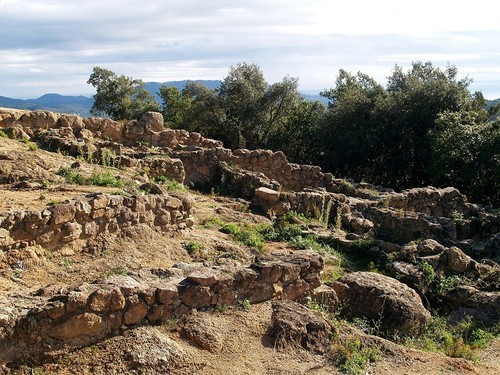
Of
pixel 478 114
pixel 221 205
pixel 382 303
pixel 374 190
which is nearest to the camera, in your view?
pixel 382 303

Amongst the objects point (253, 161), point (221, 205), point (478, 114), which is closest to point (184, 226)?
point (221, 205)

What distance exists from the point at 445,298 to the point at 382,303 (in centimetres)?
224

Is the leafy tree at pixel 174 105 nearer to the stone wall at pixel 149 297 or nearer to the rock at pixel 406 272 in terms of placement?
the rock at pixel 406 272

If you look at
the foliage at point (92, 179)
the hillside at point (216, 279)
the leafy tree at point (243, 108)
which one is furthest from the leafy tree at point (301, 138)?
the foliage at point (92, 179)

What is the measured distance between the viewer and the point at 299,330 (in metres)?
7.64

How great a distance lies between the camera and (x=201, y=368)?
6637 mm

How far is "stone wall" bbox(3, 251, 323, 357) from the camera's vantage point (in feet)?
20.5

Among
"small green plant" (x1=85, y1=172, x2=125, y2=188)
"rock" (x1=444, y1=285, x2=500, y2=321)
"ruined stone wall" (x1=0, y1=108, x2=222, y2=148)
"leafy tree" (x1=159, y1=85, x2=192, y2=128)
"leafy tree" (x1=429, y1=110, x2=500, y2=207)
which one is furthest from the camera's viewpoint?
"leafy tree" (x1=159, y1=85, x2=192, y2=128)

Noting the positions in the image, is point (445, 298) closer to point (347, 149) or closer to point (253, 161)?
point (253, 161)

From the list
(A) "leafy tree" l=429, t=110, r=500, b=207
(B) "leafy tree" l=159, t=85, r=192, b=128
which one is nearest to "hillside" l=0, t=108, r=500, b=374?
(A) "leafy tree" l=429, t=110, r=500, b=207

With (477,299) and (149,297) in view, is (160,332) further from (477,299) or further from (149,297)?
(477,299)

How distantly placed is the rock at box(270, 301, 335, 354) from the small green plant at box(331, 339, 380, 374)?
20 cm

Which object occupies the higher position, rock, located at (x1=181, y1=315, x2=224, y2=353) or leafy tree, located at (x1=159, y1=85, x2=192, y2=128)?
leafy tree, located at (x1=159, y1=85, x2=192, y2=128)

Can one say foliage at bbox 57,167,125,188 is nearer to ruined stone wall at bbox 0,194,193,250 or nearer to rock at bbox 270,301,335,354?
ruined stone wall at bbox 0,194,193,250
